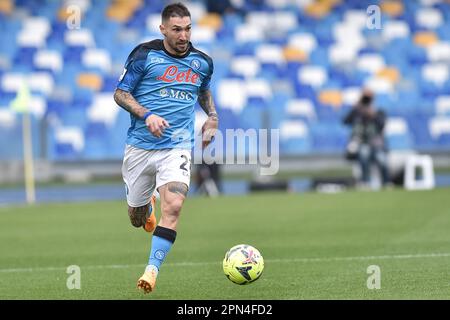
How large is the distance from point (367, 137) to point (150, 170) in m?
16.0

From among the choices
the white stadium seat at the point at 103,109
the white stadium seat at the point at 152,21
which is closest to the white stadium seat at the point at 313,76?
the white stadium seat at the point at 152,21

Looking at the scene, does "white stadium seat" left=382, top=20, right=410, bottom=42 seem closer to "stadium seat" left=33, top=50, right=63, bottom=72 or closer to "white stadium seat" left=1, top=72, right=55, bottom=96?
"stadium seat" left=33, top=50, right=63, bottom=72

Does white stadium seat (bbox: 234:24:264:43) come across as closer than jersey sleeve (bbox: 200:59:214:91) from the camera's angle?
No

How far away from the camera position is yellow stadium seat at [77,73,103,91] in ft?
105

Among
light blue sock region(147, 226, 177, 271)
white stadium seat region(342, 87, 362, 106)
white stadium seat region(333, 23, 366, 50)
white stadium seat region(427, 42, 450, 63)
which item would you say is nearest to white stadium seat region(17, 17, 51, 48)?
white stadium seat region(333, 23, 366, 50)

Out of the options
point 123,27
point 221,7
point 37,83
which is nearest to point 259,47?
point 221,7

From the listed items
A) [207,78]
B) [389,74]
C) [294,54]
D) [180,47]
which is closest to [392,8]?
[389,74]

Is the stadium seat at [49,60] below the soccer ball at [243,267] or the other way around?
the other way around

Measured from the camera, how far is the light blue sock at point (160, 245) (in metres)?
9.04

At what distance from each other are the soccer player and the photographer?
1552 cm

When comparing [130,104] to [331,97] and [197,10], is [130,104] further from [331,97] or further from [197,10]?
[197,10]

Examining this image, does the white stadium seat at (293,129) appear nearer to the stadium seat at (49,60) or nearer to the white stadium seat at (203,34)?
the white stadium seat at (203,34)

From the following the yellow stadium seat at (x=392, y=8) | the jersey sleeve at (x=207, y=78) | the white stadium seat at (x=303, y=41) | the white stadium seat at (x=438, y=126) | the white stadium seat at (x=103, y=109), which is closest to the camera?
the jersey sleeve at (x=207, y=78)
